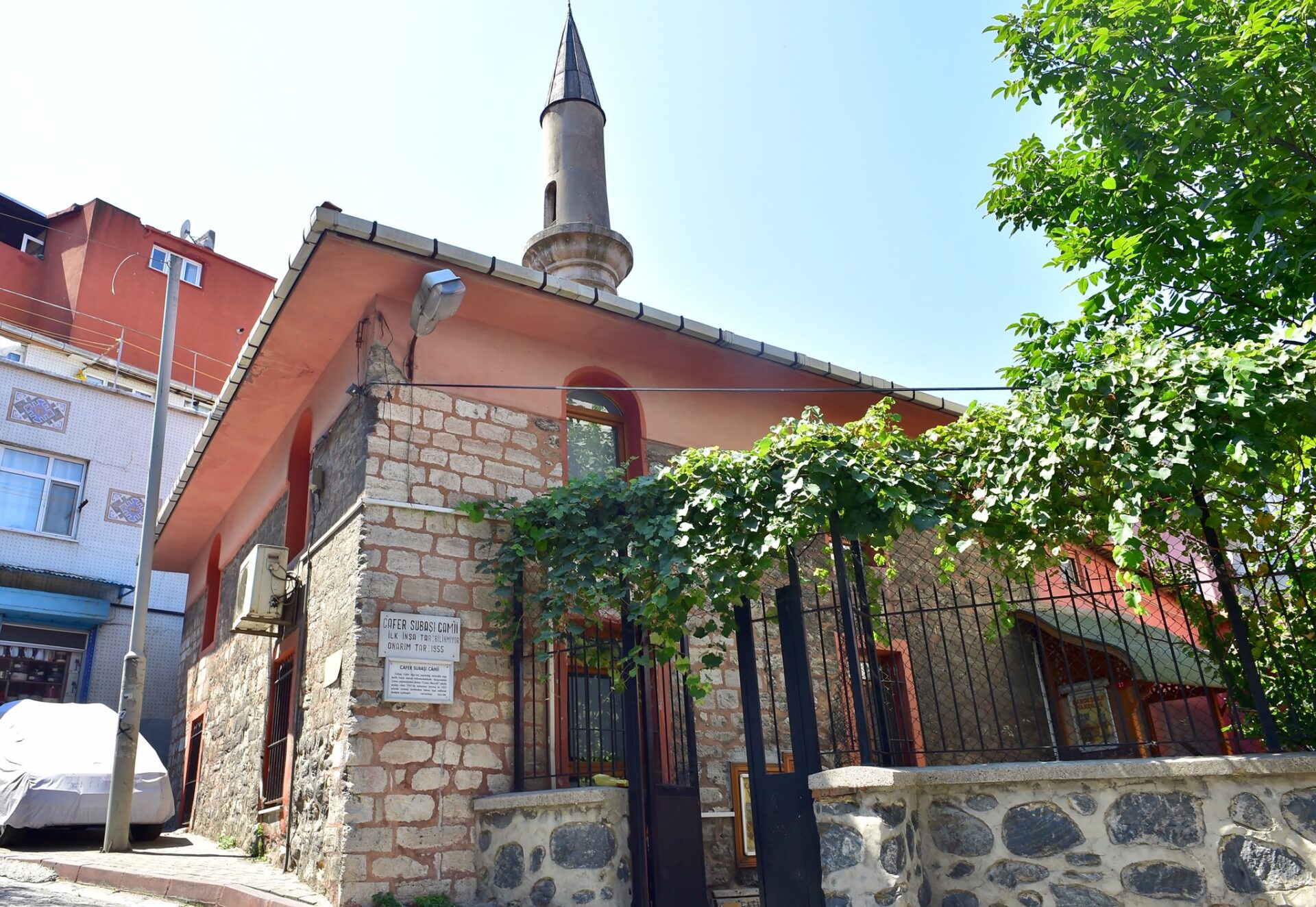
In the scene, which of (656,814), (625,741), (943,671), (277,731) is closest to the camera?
(656,814)

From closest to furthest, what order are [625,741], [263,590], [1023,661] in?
[625,741] → [263,590] → [1023,661]

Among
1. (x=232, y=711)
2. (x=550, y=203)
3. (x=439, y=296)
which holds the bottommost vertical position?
(x=232, y=711)

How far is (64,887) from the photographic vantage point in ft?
21.3

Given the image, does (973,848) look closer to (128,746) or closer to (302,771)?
(302,771)

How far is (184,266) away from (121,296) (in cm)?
174

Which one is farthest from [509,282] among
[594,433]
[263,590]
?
[263,590]

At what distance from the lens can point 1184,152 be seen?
225 inches

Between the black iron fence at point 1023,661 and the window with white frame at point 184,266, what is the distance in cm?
1550

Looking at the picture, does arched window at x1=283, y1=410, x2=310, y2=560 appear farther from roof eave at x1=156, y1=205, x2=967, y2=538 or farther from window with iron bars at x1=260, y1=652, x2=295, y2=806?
window with iron bars at x1=260, y1=652, x2=295, y2=806

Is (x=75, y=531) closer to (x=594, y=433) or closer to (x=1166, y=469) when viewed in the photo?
(x=594, y=433)

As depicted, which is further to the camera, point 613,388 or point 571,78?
point 571,78

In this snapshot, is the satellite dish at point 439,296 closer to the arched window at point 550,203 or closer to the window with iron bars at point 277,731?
the window with iron bars at point 277,731

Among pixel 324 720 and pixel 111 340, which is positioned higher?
A: pixel 111 340

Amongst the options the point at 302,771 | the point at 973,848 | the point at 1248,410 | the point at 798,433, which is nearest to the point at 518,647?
the point at 302,771
